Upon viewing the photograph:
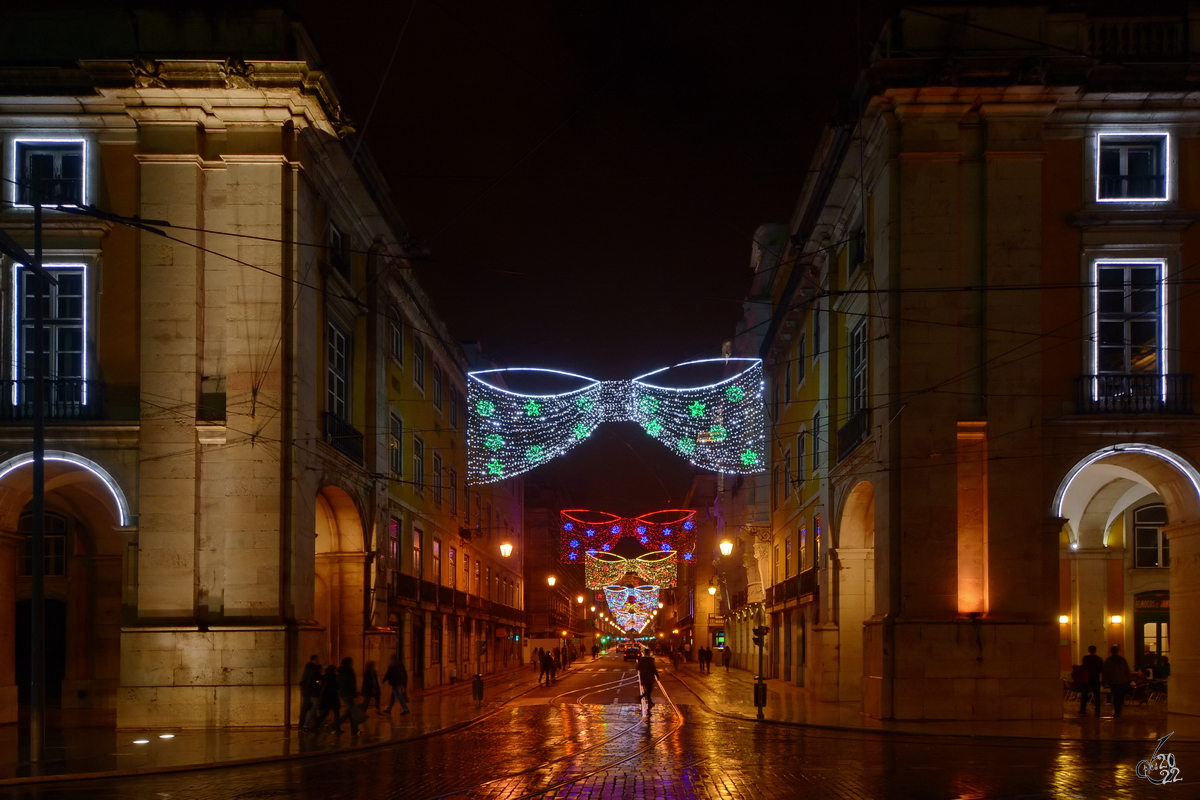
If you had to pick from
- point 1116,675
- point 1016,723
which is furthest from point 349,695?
point 1116,675

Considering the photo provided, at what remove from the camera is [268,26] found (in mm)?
25750

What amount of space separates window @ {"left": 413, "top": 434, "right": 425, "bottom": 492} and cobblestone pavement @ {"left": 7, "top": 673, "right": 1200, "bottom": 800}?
61.1 ft

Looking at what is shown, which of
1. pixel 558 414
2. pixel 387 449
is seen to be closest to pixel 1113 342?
pixel 558 414

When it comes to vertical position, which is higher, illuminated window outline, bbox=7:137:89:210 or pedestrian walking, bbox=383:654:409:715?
illuminated window outline, bbox=7:137:89:210

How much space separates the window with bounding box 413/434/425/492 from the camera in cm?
4231

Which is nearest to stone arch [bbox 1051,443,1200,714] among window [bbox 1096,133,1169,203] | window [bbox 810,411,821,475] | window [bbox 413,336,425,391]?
window [bbox 1096,133,1169,203]

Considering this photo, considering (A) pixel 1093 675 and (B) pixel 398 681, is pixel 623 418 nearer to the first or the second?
(B) pixel 398 681

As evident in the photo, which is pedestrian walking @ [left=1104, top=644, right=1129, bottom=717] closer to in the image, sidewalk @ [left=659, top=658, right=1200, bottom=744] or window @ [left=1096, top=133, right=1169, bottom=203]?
sidewalk @ [left=659, top=658, right=1200, bottom=744]

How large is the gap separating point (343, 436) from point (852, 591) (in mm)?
13851

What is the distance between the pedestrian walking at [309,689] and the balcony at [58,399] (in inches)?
270

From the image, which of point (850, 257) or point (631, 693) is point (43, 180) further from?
point (631, 693)

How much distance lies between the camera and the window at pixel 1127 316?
2677cm

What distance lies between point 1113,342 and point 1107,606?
14.9m

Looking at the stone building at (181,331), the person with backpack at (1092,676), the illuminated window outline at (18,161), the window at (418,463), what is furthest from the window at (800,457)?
the illuminated window outline at (18,161)
